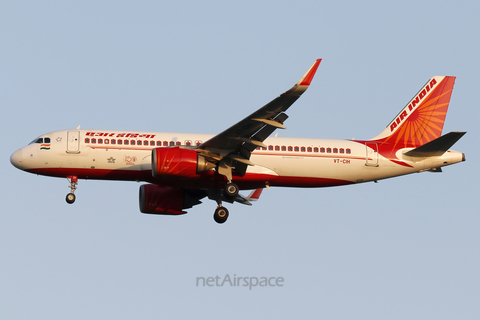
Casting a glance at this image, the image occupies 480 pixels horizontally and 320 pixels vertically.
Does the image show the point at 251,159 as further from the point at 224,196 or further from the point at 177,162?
the point at 177,162

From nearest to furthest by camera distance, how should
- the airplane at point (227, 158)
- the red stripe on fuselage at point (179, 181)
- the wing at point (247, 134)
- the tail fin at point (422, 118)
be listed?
the wing at point (247, 134) < the airplane at point (227, 158) < the red stripe on fuselage at point (179, 181) < the tail fin at point (422, 118)

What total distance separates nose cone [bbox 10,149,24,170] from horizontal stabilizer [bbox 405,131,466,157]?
74.2ft

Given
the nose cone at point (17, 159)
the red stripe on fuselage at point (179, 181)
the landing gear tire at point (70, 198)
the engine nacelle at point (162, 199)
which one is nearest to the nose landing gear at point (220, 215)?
the red stripe on fuselage at point (179, 181)

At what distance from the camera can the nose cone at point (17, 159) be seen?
3988cm

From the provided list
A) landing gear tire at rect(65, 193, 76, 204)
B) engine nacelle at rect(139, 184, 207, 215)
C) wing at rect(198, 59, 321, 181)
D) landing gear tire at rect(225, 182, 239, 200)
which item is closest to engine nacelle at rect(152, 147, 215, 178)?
wing at rect(198, 59, 321, 181)

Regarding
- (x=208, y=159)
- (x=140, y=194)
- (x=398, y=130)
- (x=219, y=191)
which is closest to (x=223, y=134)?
(x=208, y=159)

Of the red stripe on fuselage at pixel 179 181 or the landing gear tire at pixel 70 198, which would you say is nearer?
the red stripe on fuselage at pixel 179 181

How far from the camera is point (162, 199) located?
43.6m

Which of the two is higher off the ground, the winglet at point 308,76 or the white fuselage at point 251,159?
the winglet at point 308,76

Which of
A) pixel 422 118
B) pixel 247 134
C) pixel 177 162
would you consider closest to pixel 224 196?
pixel 177 162

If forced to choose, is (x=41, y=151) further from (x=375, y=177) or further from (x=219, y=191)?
(x=375, y=177)

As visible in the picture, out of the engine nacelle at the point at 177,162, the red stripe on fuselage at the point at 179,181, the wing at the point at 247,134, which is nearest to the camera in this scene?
the wing at the point at 247,134

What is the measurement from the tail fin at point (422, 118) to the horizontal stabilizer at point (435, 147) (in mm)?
1325

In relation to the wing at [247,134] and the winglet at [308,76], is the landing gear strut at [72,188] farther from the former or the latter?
the winglet at [308,76]
